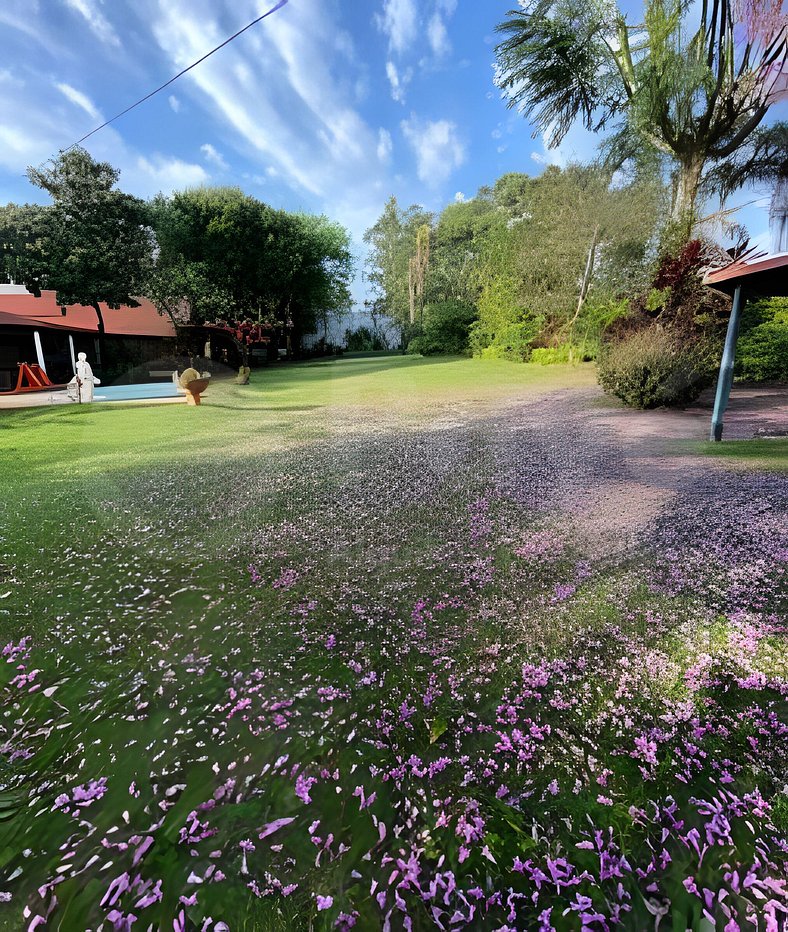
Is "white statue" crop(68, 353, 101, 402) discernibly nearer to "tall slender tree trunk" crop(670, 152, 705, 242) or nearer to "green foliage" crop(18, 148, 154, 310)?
"green foliage" crop(18, 148, 154, 310)

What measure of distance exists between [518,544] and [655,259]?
242 cm

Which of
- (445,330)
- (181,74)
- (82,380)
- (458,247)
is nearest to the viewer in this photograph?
(181,74)

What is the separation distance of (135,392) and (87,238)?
0.75 metres

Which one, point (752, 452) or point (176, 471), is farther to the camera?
point (752, 452)

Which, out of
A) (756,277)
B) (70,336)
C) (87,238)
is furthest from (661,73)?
(70,336)

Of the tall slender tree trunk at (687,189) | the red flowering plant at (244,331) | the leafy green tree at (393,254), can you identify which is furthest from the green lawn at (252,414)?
the tall slender tree trunk at (687,189)

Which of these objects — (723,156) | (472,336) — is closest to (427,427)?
(472,336)

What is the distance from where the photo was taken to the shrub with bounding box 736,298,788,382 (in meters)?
3.54

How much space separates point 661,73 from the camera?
121 inches

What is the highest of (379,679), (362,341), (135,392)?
(362,341)

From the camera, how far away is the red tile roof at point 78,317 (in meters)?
2.28

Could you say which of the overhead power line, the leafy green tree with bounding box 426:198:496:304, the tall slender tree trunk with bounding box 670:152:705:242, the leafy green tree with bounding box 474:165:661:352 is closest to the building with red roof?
the overhead power line

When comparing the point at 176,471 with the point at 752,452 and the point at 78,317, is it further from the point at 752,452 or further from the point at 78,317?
the point at 752,452

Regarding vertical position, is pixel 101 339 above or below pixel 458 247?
below
